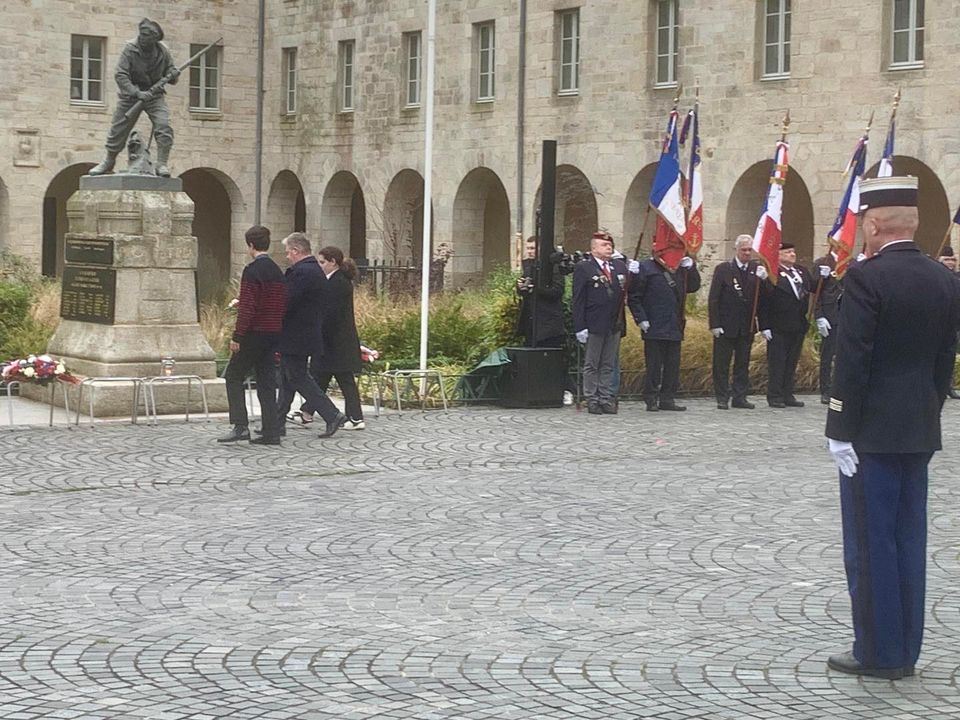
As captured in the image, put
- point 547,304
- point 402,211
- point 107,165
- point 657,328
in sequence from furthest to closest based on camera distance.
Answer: point 402,211 < point 547,304 < point 657,328 < point 107,165

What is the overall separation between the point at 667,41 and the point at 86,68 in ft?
46.8

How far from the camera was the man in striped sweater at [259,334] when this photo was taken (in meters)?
14.1

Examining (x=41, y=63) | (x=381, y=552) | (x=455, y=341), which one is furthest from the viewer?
(x=41, y=63)

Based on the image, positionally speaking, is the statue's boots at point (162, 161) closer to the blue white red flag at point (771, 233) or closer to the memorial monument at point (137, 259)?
the memorial monument at point (137, 259)

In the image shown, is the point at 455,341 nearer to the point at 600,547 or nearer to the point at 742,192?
the point at 600,547

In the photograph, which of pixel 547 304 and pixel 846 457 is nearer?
pixel 846 457

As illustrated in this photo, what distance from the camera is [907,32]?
29031 millimetres

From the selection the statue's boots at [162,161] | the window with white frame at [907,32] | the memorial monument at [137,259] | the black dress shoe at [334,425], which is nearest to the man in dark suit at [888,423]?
the black dress shoe at [334,425]

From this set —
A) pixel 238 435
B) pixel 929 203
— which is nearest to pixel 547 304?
pixel 238 435

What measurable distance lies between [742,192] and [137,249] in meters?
17.2

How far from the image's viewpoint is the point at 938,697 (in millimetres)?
6379

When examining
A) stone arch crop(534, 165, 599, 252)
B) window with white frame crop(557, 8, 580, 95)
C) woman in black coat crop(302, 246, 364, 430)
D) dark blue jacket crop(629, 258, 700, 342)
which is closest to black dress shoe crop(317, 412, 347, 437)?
woman in black coat crop(302, 246, 364, 430)

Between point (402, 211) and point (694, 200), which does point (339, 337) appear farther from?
point (402, 211)

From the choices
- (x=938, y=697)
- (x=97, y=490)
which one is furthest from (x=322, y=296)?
(x=938, y=697)
